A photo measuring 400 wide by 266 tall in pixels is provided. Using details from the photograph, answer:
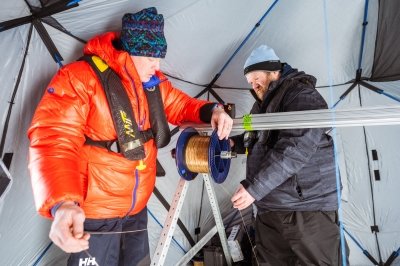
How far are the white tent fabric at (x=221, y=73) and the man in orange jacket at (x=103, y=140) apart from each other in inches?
19.7

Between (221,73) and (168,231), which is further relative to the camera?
(221,73)

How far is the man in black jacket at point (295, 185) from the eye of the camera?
6.89ft

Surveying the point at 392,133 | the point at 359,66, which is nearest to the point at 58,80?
the point at 359,66

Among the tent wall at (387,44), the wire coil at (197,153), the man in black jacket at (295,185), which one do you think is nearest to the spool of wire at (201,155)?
the wire coil at (197,153)

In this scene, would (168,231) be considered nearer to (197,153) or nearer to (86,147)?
(197,153)

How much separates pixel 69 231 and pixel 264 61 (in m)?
2.24

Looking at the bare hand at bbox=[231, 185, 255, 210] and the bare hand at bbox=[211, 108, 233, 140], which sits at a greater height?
the bare hand at bbox=[211, 108, 233, 140]

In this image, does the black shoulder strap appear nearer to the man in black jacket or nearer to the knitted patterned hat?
the knitted patterned hat

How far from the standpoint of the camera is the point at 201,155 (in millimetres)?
2146

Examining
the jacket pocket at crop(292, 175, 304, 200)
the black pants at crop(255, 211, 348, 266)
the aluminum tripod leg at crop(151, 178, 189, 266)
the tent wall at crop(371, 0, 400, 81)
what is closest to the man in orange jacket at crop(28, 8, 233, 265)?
the aluminum tripod leg at crop(151, 178, 189, 266)

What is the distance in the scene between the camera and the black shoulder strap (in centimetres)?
179

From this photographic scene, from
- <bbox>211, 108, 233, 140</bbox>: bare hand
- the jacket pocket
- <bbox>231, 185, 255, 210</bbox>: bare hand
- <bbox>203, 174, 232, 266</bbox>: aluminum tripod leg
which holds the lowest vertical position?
<bbox>203, 174, 232, 266</bbox>: aluminum tripod leg

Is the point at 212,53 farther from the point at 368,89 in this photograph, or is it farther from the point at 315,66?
the point at 368,89

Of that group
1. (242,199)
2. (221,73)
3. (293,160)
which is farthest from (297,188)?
(221,73)
